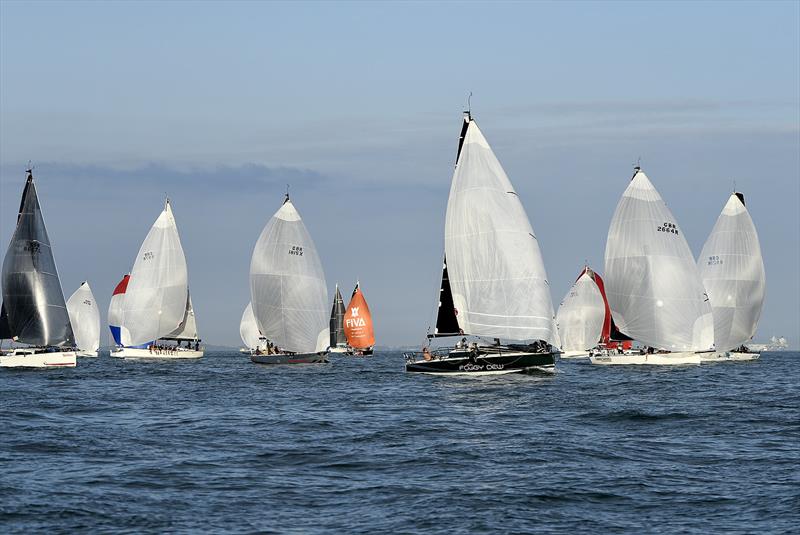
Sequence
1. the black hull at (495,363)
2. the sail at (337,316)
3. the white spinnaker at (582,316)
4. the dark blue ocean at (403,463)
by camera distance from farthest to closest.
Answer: the sail at (337,316) < the white spinnaker at (582,316) < the black hull at (495,363) < the dark blue ocean at (403,463)

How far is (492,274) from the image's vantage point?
5884 cm

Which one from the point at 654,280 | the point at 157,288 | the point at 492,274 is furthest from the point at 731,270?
the point at 157,288

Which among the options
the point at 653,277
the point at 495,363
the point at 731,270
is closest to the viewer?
the point at 495,363

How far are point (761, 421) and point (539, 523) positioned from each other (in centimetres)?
2113

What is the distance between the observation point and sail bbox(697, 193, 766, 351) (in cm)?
9775

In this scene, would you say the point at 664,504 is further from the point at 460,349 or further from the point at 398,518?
the point at 460,349

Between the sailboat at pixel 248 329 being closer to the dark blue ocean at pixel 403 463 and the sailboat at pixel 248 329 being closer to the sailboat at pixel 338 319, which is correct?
the sailboat at pixel 338 319

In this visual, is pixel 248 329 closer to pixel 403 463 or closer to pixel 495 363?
pixel 495 363

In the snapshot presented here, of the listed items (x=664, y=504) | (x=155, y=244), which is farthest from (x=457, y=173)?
(x=155, y=244)

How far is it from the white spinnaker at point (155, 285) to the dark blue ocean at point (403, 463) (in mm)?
51158

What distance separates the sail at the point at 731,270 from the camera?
97.8 m

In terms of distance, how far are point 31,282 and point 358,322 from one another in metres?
68.1

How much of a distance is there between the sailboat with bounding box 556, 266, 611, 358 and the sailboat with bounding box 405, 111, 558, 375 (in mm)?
61589

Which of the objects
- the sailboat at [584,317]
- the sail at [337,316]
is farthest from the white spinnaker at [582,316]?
the sail at [337,316]
